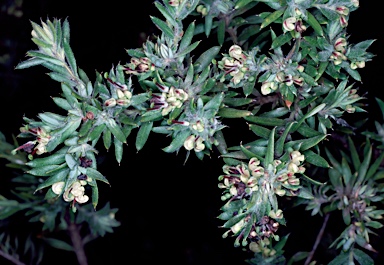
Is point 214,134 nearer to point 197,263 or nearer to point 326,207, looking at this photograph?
point 326,207

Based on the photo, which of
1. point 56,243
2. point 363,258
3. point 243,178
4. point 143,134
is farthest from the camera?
point 56,243

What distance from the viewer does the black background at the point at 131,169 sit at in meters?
1.84

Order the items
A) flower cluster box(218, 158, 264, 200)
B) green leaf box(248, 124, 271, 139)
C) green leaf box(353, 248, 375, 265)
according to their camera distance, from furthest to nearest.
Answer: green leaf box(353, 248, 375, 265) → green leaf box(248, 124, 271, 139) → flower cluster box(218, 158, 264, 200)

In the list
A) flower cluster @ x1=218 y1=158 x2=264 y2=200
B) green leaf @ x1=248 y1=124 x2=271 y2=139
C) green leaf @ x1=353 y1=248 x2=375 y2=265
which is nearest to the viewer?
flower cluster @ x1=218 y1=158 x2=264 y2=200

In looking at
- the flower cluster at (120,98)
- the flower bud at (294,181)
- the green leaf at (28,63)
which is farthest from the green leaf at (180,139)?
the green leaf at (28,63)

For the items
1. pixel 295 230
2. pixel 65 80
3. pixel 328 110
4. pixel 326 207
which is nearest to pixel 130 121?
pixel 65 80

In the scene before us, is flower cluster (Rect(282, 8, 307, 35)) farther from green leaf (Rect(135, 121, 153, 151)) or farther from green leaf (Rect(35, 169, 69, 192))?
green leaf (Rect(35, 169, 69, 192))

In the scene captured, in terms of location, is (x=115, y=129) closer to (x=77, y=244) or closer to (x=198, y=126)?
(x=198, y=126)

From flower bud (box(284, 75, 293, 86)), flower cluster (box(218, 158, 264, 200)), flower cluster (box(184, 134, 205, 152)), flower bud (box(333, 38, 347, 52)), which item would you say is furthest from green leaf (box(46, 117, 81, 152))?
flower bud (box(333, 38, 347, 52))

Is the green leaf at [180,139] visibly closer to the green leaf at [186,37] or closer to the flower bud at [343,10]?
the green leaf at [186,37]

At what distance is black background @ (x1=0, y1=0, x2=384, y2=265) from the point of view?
1837 mm

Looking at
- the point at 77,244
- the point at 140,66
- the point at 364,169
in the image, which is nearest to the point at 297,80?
the point at 140,66

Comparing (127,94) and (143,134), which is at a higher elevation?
(127,94)

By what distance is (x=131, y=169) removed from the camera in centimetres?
186
